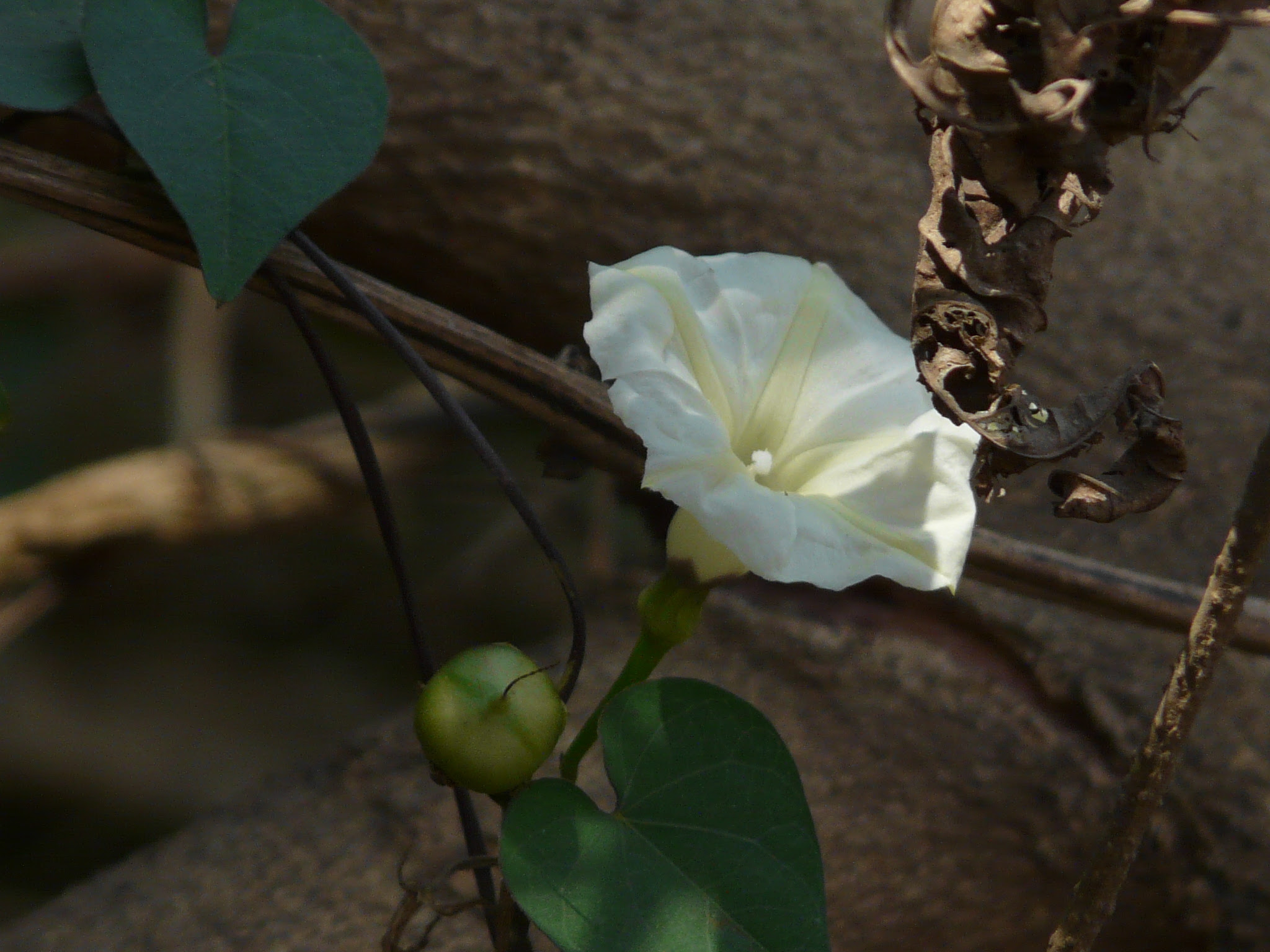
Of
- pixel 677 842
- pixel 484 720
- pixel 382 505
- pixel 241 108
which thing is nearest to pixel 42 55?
pixel 241 108

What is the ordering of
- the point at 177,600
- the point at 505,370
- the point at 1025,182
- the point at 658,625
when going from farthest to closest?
the point at 177,600, the point at 505,370, the point at 658,625, the point at 1025,182

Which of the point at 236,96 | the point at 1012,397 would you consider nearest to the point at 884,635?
the point at 1012,397

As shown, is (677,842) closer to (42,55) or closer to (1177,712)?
(1177,712)

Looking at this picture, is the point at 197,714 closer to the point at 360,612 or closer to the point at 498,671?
the point at 360,612

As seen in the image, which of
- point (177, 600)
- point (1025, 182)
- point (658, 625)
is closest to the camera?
point (1025, 182)

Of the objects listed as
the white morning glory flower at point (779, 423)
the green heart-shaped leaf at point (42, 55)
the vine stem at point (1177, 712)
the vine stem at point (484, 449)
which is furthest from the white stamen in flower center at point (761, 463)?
the green heart-shaped leaf at point (42, 55)

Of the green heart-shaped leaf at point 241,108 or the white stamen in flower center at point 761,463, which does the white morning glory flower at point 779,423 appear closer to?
the white stamen in flower center at point 761,463

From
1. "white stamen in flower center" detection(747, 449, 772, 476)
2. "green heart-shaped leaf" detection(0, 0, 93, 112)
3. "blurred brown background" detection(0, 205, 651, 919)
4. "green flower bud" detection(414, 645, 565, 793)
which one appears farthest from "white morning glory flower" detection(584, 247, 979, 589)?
"blurred brown background" detection(0, 205, 651, 919)
